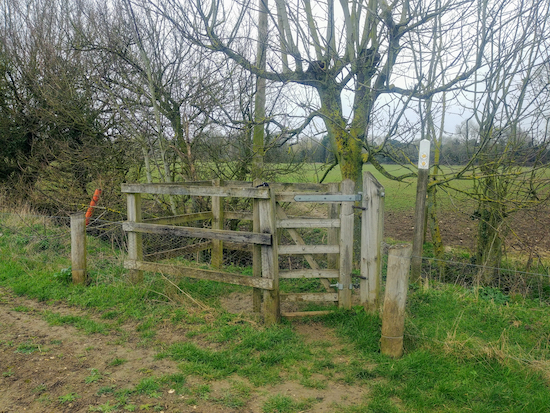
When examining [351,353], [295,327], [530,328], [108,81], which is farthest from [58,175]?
[530,328]

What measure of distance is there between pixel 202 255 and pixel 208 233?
4.41m

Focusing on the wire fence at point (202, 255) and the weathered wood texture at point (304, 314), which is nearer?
the weathered wood texture at point (304, 314)

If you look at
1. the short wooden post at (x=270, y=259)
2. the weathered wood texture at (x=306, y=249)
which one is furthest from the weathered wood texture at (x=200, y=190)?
the weathered wood texture at (x=306, y=249)

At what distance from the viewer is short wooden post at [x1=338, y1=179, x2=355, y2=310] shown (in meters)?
5.25

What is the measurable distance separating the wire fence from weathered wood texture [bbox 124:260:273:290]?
0.37 m

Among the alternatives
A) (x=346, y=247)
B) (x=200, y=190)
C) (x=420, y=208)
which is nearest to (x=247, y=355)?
(x=346, y=247)

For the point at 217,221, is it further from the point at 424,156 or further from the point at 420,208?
the point at 424,156

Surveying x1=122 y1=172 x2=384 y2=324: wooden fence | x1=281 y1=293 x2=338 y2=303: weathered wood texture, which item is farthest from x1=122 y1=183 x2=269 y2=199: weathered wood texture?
x1=281 y1=293 x2=338 y2=303: weathered wood texture

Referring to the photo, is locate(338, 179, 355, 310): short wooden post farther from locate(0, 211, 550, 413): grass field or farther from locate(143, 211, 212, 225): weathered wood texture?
locate(143, 211, 212, 225): weathered wood texture

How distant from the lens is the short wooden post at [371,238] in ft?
16.6

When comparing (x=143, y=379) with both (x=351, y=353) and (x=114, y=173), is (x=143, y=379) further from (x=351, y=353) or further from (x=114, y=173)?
(x=114, y=173)

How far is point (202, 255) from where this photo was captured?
9.73 m

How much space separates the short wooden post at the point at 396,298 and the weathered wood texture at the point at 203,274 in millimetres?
1423

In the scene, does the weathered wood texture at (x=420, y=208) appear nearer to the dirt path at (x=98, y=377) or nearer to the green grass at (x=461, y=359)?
the green grass at (x=461, y=359)
